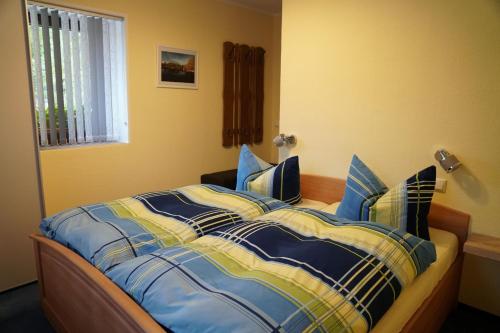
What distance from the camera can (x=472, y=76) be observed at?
2.05 m

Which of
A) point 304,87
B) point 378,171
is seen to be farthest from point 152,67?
point 378,171

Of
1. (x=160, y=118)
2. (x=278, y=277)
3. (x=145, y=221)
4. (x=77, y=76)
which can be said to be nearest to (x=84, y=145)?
(x=77, y=76)

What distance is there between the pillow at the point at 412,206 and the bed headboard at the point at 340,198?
0.29 meters

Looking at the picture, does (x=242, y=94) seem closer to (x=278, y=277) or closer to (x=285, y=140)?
(x=285, y=140)

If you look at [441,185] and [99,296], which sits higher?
[441,185]

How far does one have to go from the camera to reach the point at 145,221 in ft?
6.28

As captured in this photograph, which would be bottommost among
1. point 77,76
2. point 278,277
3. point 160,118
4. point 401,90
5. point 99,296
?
point 99,296

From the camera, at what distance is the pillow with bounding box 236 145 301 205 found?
2.62m

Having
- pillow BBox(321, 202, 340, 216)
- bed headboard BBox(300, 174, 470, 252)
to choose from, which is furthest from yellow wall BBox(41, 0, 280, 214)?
pillow BBox(321, 202, 340, 216)

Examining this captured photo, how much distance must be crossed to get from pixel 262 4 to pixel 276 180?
102 inches

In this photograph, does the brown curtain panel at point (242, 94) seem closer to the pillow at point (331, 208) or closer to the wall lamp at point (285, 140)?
the wall lamp at point (285, 140)

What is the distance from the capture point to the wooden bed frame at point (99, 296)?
4.28ft

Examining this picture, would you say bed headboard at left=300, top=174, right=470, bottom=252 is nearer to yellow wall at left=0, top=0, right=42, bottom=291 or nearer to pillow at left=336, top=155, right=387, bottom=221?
pillow at left=336, top=155, right=387, bottom=221

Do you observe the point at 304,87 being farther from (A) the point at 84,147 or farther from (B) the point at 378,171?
(A) the point at 84,147
